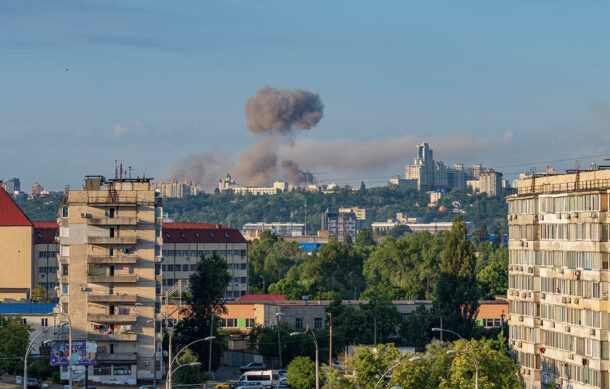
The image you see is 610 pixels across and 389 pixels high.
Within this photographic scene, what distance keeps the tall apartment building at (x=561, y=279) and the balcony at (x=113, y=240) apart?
37.0m

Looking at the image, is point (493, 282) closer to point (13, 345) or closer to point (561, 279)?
Result: point (561, 279)

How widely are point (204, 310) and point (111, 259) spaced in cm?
1500

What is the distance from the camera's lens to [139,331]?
116m

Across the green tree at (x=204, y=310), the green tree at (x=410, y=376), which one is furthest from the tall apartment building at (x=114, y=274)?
the green tree at (x=410, y=376)

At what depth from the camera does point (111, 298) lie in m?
115

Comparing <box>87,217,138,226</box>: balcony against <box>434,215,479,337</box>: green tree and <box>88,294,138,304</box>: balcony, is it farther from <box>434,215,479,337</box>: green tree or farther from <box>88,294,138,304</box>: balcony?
<box>434,215,479,337</box>: green tree

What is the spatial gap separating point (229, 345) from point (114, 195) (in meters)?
31.9

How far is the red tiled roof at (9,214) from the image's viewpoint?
178750mm

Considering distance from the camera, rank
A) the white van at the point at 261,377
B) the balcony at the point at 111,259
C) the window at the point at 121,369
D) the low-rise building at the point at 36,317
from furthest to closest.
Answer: the low-rise building at the point at 36,317 → the balcony at the point at 111,259 → the window at the point at 121,369 → the white van at the point at 261,377

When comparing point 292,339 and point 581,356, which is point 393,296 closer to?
point 292,339

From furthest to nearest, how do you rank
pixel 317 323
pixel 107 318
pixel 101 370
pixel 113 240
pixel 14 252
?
pixel 14 252
pixel 317 323
pixel 113 240
pixel 107 318
pixel 101 370

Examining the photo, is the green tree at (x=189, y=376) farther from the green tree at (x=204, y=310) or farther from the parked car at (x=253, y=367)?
the parked car at (x=253, y=367)

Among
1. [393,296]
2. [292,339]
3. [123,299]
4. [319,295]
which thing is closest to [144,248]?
[123,299]

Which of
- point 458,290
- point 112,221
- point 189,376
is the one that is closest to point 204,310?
point 189,376
